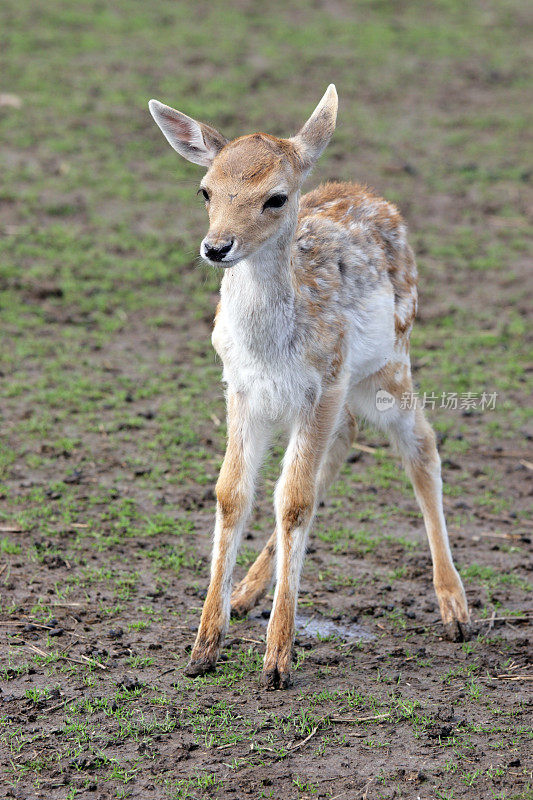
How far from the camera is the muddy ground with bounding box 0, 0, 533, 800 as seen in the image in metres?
4.68

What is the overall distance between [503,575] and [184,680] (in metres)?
2.19

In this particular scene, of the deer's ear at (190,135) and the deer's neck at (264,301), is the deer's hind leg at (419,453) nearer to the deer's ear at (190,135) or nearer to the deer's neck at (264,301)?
the deer's neck at (264,301)

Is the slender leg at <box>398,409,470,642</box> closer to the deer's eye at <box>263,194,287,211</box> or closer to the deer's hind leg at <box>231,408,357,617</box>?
the deer's hind leg at <box>231,408,357,617</box>

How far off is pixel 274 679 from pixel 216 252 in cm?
197

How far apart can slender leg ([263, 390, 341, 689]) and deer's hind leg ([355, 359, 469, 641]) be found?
0.78 meters

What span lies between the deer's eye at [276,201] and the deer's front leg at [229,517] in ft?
3.14

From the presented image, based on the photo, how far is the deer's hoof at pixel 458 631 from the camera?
18.8ft

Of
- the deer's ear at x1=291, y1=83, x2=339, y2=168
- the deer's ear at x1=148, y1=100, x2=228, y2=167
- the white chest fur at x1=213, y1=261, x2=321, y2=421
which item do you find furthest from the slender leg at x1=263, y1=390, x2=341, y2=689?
the deer's ear at x1=148, y1=100, x2=228, y2=167

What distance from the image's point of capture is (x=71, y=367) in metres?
8.46

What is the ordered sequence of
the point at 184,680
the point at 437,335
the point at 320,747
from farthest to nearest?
the point at 437,335 → the point at 184,680 → the point at 320,747

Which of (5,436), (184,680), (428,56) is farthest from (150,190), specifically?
(184,680)

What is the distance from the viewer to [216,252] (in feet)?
15.1

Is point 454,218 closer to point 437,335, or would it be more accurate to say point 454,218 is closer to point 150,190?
point 437,335

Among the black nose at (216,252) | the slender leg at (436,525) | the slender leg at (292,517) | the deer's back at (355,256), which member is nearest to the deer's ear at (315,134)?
the deer's back at (355,256)
